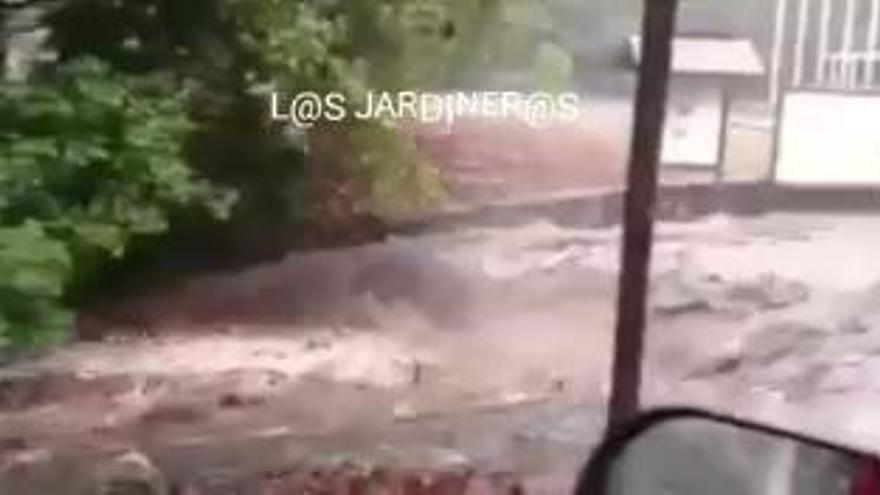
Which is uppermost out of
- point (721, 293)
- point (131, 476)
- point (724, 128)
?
point (724, 128)

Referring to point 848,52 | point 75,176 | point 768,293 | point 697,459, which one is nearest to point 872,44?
point 848,52

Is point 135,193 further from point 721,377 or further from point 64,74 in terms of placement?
point 721,377

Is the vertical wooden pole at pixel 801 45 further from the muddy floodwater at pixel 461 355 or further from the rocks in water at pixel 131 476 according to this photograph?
the rocks in water at pixel 131 476

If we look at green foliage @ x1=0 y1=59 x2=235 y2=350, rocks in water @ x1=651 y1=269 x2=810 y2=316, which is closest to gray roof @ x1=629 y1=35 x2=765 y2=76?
rocks in water @ x1=651 y1=269 x2=810 y2=316

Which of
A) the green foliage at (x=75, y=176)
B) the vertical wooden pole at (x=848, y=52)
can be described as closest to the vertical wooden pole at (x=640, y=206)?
the vertical wooden pole at (x=848, y=52)

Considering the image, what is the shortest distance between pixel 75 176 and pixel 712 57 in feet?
1.37

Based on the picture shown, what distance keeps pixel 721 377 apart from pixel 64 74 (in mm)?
476

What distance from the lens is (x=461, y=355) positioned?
1233 mm

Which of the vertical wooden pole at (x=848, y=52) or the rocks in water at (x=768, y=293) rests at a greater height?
the vertical wooden pole at (x=848, y=52)

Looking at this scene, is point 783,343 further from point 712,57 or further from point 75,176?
point 75,176

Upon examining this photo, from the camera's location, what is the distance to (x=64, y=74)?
3.90 ft

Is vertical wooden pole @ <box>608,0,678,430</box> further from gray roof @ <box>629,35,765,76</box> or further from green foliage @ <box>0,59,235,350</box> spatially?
green foliage @ <box>0,59,235,350</box>

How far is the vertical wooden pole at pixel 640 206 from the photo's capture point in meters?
1.21

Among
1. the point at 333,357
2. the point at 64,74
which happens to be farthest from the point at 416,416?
the point at 64,74
